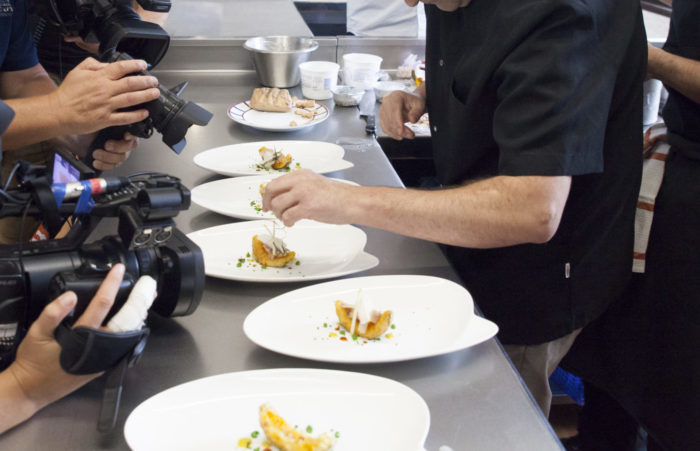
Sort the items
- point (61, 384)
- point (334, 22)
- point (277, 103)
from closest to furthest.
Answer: point (61, 384) < point (277, 103) < point (334, 22)

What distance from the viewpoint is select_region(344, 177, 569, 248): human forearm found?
1161 mm

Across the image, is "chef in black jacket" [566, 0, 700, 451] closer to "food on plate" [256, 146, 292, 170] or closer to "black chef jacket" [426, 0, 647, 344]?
"black chef jacket" [426, 0, 647, 344]

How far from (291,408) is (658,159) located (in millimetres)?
1238

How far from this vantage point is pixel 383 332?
3.66 ft

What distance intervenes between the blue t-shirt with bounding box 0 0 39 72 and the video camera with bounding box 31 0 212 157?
31 centimetres

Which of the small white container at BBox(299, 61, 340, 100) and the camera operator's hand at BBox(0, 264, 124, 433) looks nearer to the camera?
the camera operator's hand at BBox(0, 264, 124, 433)

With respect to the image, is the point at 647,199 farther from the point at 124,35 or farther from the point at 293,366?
the point at 124,35

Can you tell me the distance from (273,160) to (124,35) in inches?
22.8

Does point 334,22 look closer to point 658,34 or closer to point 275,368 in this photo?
point 658,34

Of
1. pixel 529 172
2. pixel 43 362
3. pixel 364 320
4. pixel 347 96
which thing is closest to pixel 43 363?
pixel 43 362

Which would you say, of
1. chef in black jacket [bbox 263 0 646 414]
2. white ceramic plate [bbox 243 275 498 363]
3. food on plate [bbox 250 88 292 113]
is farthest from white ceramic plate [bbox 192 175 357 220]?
food on plate [bbox 250 88 292 113]

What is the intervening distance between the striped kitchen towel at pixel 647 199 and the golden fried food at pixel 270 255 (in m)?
0.92

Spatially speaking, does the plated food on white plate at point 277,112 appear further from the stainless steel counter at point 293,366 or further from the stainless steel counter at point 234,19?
the stainless steel counter at point 293,366

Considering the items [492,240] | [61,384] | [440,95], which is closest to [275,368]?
[61,384]
